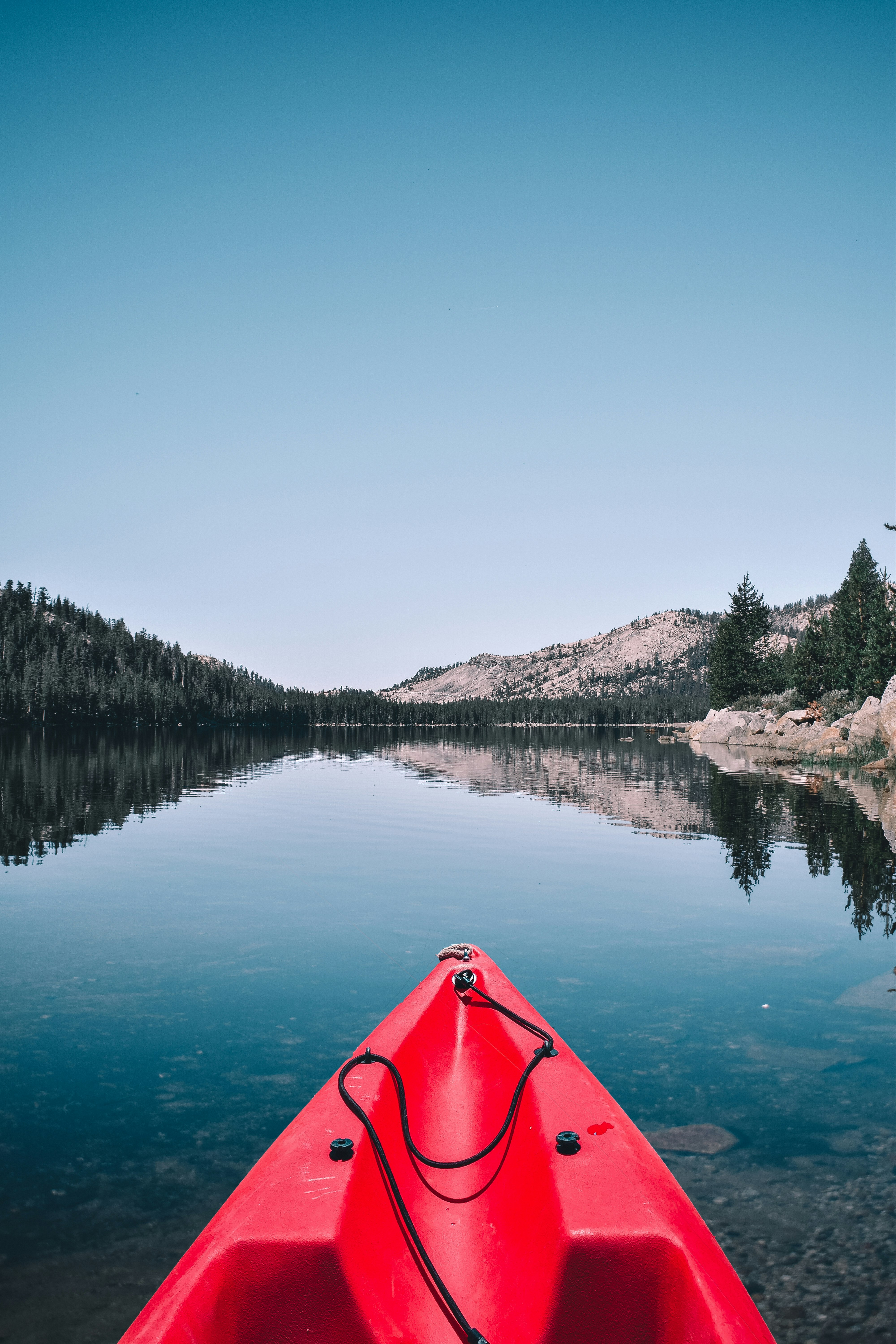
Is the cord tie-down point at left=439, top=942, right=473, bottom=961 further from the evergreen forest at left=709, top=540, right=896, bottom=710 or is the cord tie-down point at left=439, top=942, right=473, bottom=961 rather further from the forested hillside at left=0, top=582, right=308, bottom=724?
the forested hillside at left=0, top=582, right=308, bottom=724

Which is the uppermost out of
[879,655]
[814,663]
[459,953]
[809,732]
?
[814,663]

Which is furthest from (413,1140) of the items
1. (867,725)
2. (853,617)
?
(853,617)

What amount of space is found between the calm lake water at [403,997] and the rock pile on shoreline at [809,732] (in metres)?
19.7

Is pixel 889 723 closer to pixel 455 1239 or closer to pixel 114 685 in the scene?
pixel 455 1239

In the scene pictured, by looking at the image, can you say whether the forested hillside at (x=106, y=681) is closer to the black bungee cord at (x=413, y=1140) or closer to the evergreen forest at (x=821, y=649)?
the evergreen forest at (x=821, y=649)

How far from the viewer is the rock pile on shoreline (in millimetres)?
41125

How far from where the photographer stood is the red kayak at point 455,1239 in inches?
127

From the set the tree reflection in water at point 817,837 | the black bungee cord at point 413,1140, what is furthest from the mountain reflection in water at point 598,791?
the black bungee cord at point 413,1140

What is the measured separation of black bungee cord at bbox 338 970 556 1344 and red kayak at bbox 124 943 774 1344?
1 centimetres

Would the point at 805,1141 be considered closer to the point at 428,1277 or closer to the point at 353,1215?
the point at 428,1277

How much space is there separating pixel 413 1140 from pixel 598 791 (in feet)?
103

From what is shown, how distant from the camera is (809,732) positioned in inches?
2138

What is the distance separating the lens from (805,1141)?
609 centimetres

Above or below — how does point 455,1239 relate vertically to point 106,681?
below
